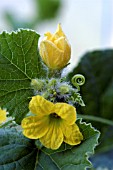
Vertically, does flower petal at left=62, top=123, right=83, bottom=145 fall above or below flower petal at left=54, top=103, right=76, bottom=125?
below

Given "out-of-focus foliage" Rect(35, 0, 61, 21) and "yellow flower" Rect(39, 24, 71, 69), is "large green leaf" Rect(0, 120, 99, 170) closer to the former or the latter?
"yellow flower" Rect(39, 24, 71, 69)

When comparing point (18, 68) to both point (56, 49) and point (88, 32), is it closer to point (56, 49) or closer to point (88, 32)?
point (56, 49)

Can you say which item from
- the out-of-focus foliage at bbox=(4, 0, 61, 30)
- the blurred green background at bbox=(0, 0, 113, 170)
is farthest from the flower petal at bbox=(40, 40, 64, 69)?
the out-of-focus foliage at bbox=(4, 0, 61, 30)

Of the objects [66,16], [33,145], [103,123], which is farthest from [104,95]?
[66,16]

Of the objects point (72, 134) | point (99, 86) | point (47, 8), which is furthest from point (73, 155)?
point (47, 8)

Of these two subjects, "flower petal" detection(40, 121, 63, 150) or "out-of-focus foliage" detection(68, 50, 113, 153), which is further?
"out-of-focus foliage" detection(68, 50, 113, 153)

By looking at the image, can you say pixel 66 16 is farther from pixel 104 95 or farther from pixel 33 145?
pixel 33 145
